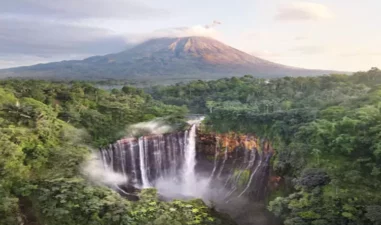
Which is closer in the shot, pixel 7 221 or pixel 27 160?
pixel 7 221

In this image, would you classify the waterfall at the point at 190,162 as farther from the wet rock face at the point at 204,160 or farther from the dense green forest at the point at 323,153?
the dense green forest at the point at 323,153

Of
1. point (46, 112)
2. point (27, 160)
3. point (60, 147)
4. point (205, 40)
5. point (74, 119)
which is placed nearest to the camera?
point (27, 160)

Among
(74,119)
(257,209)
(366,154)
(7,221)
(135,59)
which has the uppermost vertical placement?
(135,59)

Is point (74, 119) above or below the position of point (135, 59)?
below

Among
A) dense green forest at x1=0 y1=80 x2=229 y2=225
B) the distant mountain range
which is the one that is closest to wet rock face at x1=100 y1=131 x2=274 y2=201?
dense green forest at x1=0 y1=80 x2=229 y2=225

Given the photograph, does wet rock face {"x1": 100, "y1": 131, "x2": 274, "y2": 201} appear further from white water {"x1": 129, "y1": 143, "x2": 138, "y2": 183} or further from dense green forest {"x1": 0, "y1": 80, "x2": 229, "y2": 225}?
dense green forest {"x1": 0, "y1": 80, "x2": 229, "y2": 225}

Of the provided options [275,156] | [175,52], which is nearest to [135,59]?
[175,52]

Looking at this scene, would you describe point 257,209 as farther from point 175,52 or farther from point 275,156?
point 175,52

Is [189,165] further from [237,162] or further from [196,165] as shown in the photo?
[237,162]
